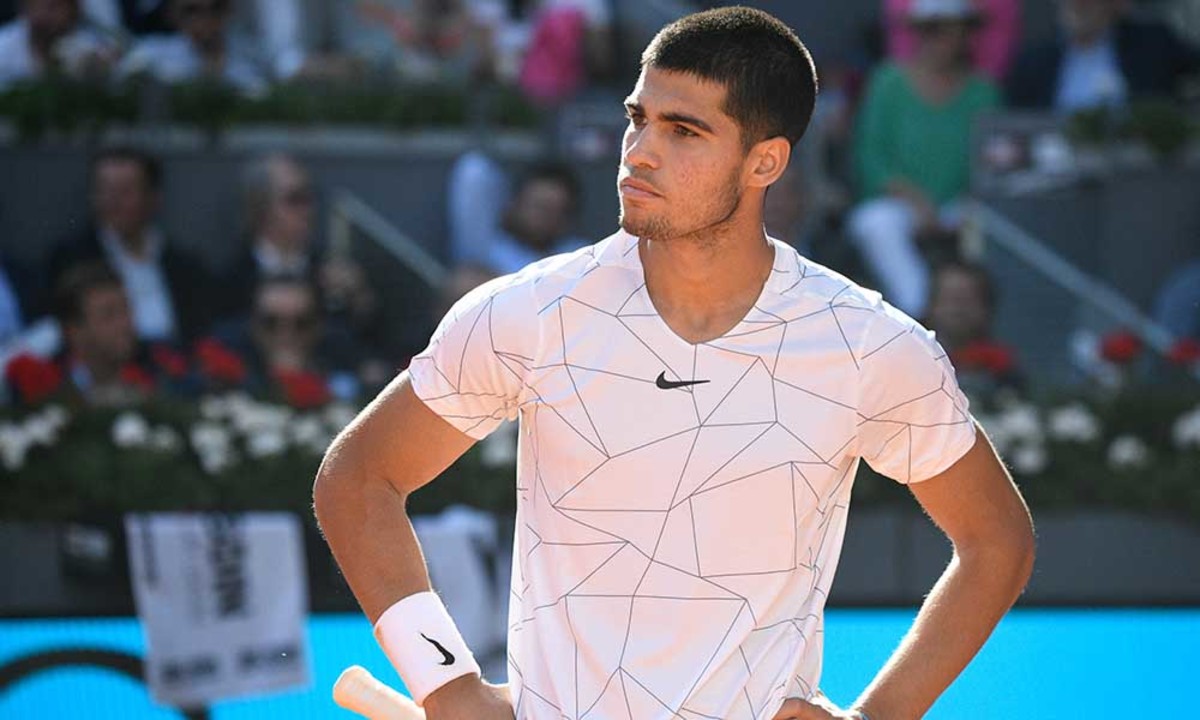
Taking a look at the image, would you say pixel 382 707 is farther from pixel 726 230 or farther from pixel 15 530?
pixel 15 530

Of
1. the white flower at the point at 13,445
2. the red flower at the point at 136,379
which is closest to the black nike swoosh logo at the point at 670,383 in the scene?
the white flower at the point at 13,445

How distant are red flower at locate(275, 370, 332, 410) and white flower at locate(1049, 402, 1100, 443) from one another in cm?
273

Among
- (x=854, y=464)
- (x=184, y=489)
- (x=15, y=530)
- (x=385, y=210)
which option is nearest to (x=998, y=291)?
(x=385, y=210)

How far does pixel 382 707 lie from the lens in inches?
120

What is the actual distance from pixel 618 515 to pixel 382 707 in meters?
0.51

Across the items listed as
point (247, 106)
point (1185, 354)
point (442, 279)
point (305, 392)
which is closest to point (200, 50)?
point (247, 106)

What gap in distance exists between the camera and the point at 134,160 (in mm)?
8102

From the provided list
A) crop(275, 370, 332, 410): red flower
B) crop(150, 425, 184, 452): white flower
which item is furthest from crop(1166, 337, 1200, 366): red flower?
crop(150, 425, 184, 452): white flower

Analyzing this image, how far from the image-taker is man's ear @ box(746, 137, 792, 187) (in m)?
3.03

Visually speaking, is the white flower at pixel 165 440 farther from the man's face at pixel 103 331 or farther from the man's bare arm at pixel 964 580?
the man's bare arm at pixel 964 580

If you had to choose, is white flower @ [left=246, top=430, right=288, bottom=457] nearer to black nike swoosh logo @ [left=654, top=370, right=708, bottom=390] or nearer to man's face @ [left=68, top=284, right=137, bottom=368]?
man's face @ [left=68, top=284, right=137, bottom=368]

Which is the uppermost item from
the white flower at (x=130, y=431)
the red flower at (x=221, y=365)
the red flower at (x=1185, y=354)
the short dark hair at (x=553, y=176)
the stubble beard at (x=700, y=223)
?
the stubble beard at (x=700, y=223)

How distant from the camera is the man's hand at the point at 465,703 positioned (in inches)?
116

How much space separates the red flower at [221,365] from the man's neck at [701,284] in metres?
4.28
